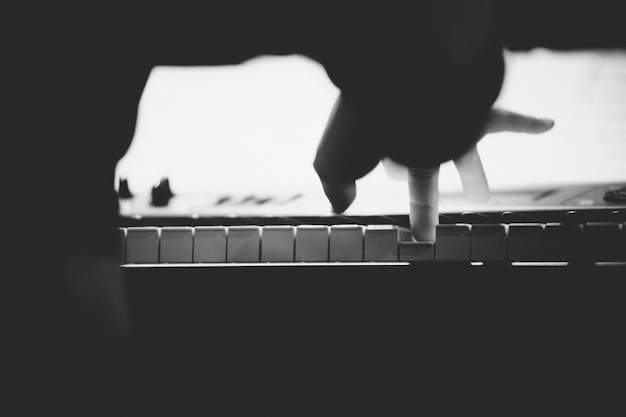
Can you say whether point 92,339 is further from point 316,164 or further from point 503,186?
point 503,186

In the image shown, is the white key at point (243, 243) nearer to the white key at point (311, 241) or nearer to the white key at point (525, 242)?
the white key at point (311, 241)

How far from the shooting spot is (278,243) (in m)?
1.16

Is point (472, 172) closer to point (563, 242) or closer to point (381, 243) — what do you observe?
point (381, 243)

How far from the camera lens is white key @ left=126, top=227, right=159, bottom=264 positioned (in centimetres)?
118

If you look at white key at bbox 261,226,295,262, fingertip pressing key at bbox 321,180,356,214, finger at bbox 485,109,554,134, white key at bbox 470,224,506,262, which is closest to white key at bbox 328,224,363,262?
white key at bbox 261,226,295,262

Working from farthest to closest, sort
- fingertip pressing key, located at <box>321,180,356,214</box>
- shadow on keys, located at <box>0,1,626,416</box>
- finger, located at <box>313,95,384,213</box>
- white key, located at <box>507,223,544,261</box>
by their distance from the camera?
white key, located at <box>507,223,544,261</box> → shadow on keys, located at <box>0,1,626,416</box> → fingertip pressing key, located at <box>321,180,356,214</box> → finger, located at <box>313,95,384,213</box>

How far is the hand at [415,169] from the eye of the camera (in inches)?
23.2

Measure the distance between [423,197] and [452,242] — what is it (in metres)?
0.47

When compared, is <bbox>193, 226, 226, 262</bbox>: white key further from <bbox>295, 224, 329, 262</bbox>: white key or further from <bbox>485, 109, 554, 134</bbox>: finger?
<bbox>485, 109, 554, 134</bbox>: finger

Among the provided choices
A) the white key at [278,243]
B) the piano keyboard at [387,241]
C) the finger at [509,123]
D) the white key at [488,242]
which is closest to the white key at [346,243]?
the piano keyboard at [387,241]

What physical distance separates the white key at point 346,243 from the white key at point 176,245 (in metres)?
0.39

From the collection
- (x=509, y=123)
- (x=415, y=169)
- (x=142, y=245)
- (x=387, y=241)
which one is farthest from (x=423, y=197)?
(x=142, y=245)

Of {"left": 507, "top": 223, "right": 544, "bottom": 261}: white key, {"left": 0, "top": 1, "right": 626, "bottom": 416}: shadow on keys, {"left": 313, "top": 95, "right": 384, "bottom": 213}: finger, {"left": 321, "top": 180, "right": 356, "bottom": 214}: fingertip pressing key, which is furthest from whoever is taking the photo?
{"left": 507, "top": 223, "right": 544, "bottom": 261}: white key

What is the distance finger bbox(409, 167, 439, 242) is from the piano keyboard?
34 centimetres
